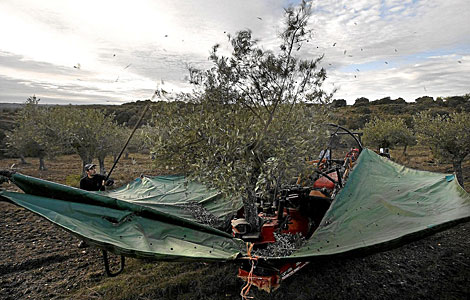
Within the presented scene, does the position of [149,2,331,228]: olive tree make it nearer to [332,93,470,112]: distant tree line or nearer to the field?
the field

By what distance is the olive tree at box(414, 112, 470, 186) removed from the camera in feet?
40.4

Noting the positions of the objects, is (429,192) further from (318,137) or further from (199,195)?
(199,195)

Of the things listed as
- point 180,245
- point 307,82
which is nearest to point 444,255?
point 307,82

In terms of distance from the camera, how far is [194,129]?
4.19 m

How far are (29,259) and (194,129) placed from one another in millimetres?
4612

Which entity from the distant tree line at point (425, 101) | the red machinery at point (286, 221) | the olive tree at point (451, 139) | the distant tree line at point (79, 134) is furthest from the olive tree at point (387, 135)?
the distant tree line at point (425, 101)

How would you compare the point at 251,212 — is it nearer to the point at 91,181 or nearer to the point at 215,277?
the point at 215,277

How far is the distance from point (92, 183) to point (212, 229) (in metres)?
4.44

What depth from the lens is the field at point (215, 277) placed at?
4.57 metres

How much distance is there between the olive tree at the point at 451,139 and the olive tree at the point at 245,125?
10916 millimetres

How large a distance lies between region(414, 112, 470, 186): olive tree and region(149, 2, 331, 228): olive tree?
10.9m

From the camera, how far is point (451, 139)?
12.6 metres

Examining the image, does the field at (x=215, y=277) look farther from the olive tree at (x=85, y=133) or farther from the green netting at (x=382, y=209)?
the olive tree at (x=85, y=133)

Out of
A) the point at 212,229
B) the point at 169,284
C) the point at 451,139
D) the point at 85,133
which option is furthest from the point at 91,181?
the point at 451,139
